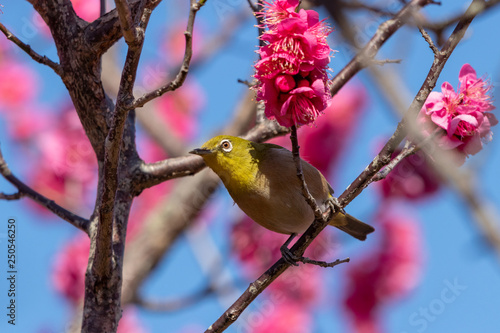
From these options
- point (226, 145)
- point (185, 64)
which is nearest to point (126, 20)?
point (185, 64)

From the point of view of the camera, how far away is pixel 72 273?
5.14m

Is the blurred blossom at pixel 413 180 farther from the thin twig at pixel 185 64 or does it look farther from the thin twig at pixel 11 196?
the thin twig at pixel 11 196

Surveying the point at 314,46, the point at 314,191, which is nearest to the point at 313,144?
the point at 314,191

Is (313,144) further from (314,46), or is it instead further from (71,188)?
(314,46)

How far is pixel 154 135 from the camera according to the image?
20.2ft

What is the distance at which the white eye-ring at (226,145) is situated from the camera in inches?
130

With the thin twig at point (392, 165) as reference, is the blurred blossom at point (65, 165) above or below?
above

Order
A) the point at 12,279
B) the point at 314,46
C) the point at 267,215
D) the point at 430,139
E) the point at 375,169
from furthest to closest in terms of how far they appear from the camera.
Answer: the point at 12,279, the point at 267,215, the point at 430,139, the point at 375,169, the point at 314,46

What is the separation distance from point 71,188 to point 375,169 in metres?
3.46

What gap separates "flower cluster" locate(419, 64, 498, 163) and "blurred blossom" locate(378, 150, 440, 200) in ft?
1.40

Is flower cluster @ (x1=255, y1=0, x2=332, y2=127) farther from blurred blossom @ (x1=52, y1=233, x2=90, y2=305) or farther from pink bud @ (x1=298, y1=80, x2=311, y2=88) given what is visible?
blurred blossom @ (x1=52, y1=233, x2=90, y2=305)

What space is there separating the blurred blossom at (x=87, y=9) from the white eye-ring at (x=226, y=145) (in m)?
3.36

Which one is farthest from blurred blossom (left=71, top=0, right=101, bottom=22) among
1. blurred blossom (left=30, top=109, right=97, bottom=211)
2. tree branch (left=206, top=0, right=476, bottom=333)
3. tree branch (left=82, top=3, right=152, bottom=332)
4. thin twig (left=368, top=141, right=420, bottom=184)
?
thin twig (left=368, top=141, right=420, bottom=184)

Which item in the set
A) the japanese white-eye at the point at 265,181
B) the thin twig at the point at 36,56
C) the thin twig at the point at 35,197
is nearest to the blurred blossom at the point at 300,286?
the japanese white-eye at the point at 265,181
